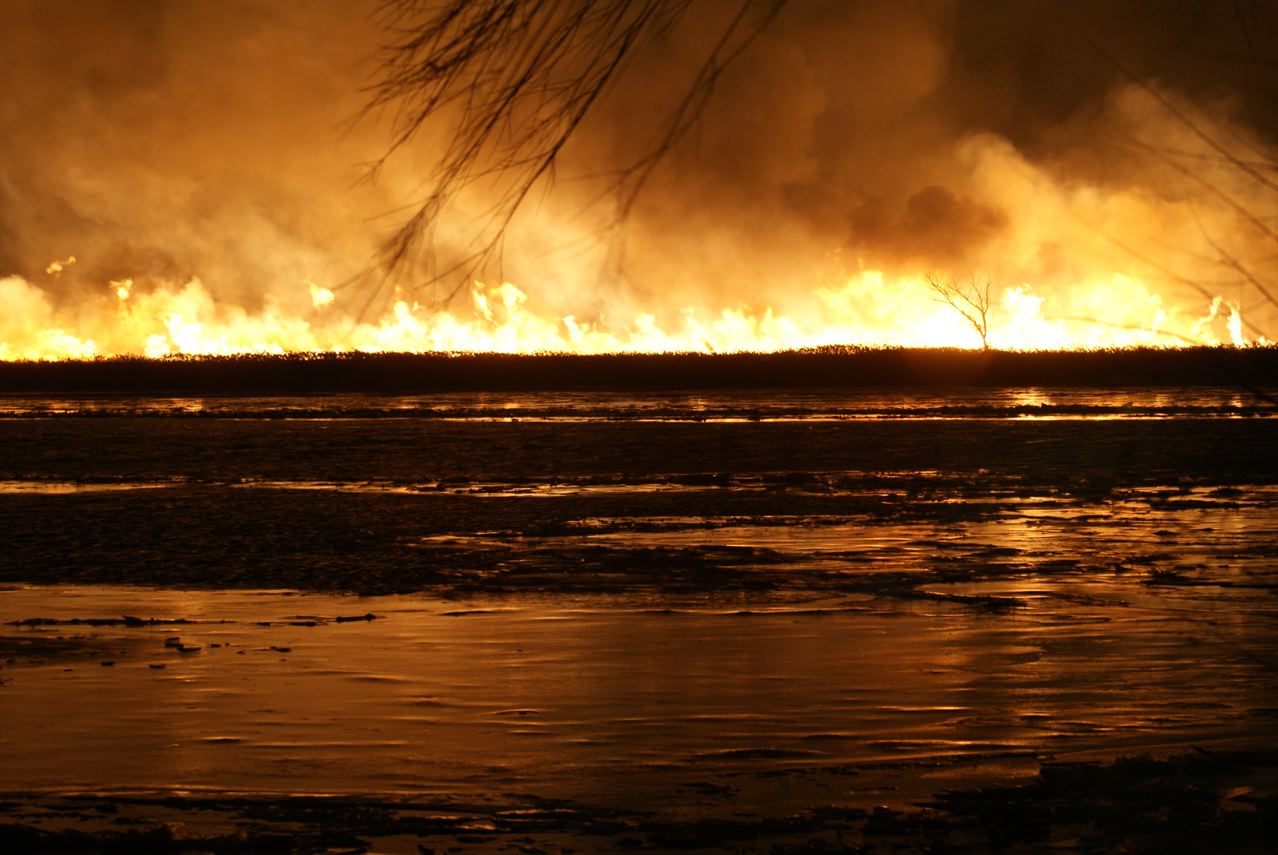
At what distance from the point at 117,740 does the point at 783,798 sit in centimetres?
290

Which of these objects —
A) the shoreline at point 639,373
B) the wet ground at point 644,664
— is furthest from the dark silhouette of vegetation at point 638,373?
the wet ground at point 644,664

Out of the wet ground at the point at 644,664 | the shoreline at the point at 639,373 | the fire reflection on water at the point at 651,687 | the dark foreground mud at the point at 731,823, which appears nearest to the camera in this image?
the dark foreground mud at the point at 731,823

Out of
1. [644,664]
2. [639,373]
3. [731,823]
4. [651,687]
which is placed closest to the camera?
[731,823]

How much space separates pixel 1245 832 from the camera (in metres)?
4.80

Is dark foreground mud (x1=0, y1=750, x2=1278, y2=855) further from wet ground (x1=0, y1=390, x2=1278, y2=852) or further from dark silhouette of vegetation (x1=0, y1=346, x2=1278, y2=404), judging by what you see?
dark silhouette of vegetation (x1=0, y1=346, x2=1278, y2=404)

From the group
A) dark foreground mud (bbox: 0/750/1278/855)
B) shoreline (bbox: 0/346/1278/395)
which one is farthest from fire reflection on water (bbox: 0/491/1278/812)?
shoreline (bbox: 0/346/1278/395)

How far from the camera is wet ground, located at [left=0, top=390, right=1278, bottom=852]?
5.36m

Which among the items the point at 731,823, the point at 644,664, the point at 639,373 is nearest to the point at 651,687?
the point at 644,664

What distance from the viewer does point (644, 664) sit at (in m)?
7.94

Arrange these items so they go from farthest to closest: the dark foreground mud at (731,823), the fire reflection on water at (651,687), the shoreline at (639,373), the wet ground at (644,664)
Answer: the shoreline at (639,373)
the fire reflection on water at (651,687)
the wet ground at (644,664)
the dark foreground mud at (731,823)

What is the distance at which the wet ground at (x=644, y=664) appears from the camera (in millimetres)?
5355

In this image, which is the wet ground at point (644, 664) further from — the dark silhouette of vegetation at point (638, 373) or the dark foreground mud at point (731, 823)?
the dark silhouette of vegetation at point (638, 373)

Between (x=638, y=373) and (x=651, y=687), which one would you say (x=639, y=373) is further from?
(x=651, y=687)

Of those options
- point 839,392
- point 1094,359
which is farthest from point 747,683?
point 1094,359
